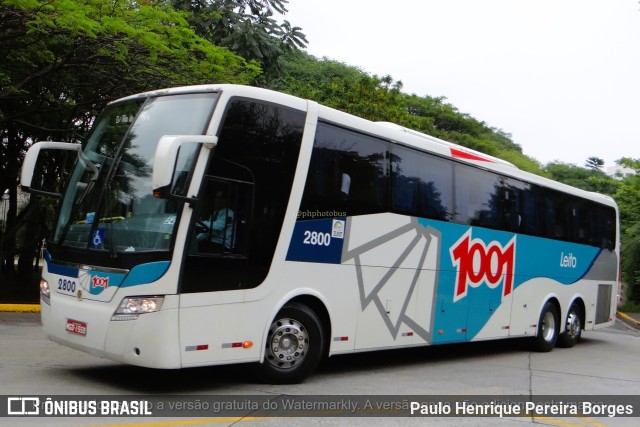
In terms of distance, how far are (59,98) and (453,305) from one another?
1308 centimetres

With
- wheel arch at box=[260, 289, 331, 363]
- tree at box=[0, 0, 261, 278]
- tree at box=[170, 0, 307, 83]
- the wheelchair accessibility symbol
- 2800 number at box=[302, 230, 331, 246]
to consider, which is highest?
tree at box=[170, 0, 307, 83]

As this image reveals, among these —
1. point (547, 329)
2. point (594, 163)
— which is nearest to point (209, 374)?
point (547, 329)

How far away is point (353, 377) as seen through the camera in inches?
350

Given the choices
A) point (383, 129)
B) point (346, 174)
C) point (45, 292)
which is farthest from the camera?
point (383, 129)

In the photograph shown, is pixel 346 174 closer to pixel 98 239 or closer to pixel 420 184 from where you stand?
pixel 420 184

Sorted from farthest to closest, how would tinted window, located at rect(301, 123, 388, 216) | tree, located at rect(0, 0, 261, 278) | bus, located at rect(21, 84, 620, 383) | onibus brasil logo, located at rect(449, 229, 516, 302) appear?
tree, located at rect(0, 0, 261, 278) → onibus brasil logo, located at rect(449, 229, 516, 302) → tinted window, located at rect(301, 123, 388, 216) → bus, located at rect(21, 84, 620, 383)

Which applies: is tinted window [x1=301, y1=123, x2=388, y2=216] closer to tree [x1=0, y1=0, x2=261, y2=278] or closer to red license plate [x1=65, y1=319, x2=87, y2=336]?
red license plate [x1=65, y1=319, x2=87, y2=336]

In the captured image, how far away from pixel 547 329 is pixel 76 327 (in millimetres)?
9847

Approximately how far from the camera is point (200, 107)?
716 centimetres

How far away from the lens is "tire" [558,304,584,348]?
1438 centimetres

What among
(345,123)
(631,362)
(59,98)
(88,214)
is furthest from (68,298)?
(59,98)

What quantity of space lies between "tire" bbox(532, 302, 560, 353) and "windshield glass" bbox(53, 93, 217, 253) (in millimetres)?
8896

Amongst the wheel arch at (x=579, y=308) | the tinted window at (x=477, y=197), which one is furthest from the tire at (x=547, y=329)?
the tinted window at (x=477, y=197)

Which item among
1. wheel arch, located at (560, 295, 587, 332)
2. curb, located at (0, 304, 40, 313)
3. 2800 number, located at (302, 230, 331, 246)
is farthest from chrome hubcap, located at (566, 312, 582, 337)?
curb, located at (0, 304, 40, 313)
